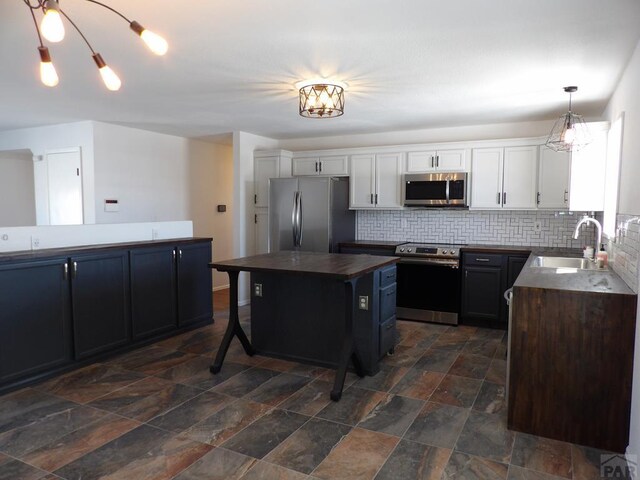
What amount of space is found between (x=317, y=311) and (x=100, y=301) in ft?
5.86

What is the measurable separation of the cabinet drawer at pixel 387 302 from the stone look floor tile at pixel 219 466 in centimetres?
165

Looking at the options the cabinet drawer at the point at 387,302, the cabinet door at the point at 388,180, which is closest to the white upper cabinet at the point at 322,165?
the cabinet door at the point at 388,180

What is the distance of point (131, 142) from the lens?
18.2ft

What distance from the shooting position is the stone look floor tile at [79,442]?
2248 mm

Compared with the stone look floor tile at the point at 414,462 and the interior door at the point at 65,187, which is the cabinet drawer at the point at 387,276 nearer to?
the stone look floor tile at the point at 414,462

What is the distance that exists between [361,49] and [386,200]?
282 centimetres

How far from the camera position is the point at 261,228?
19.2ft

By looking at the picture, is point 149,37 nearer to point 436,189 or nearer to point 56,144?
point 436,189

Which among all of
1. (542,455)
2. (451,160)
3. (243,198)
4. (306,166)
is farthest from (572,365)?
(243,198)

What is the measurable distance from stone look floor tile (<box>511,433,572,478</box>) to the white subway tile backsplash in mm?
3005

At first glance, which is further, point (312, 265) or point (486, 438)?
point (312, 265)

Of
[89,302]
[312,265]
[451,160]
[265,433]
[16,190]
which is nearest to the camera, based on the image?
[265,433]

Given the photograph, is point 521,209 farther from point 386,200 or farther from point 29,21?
point 29,21

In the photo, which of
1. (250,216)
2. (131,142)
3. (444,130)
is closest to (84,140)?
(131,142)
